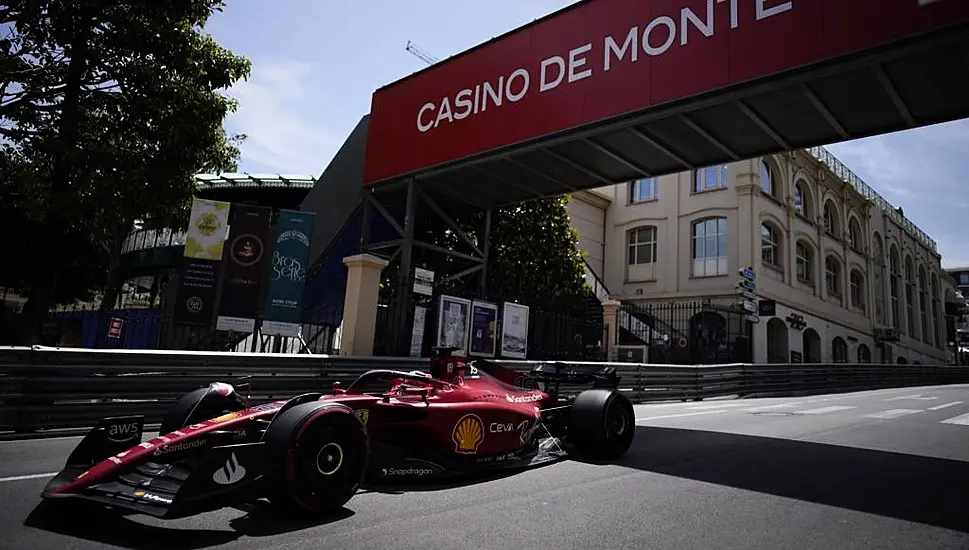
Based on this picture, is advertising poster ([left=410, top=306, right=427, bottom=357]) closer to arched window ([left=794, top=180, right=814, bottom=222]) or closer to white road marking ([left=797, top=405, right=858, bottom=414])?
white road marking ([left=797, top=405, right=858, bottom=414])

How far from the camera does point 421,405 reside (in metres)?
4.70

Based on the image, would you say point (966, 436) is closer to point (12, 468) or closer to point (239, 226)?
point (12, 468)

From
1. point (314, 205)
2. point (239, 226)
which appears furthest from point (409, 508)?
point (314, 205)

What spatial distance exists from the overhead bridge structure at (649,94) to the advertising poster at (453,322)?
124 centimetres

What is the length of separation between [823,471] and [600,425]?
2284 mm

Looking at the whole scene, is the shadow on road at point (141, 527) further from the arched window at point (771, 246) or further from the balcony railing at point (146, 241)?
the arched window at point (771, 246)

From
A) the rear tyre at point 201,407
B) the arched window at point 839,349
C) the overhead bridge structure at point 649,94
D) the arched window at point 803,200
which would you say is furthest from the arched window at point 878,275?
the rear tyre at point 201,407

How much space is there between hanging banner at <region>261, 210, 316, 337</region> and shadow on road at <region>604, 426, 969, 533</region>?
905 cm

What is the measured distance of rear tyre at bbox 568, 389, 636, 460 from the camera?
6020 millimetres

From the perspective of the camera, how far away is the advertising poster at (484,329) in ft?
44.1

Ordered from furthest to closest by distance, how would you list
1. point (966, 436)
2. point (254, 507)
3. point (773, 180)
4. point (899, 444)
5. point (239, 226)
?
point (773, 180), point (239, 226), point (966, 436), point (899, 444), point (254, 507)

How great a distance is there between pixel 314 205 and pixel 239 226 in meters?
4.11

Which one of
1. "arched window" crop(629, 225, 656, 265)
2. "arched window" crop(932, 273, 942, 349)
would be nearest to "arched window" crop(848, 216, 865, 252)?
"arched window" crop(629, 225, 656, 265)

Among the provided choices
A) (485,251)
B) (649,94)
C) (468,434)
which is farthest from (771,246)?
(468,434)
